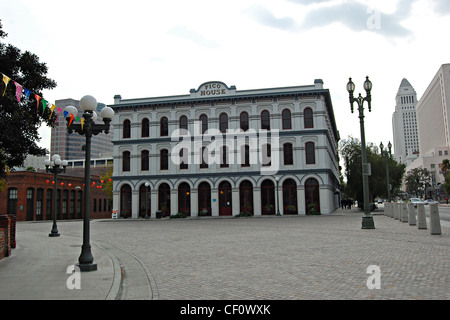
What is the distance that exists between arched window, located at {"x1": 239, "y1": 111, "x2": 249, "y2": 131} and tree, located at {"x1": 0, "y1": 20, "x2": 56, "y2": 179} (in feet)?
96.0

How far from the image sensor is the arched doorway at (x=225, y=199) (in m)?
40.3

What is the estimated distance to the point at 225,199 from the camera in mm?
40500

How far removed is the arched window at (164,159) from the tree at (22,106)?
2972 centimetres

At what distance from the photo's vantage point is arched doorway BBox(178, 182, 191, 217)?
41.1 m

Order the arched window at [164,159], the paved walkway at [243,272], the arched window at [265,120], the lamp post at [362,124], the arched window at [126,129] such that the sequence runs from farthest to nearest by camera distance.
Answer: the arched window at [126,129] → the arched window at [164,159] → the arched window at [265,120] → the lamp post at [362,124] → the paved walkway at [243,272]

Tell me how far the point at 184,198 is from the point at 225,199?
4.48 m

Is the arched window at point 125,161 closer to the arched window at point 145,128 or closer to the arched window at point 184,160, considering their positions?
the arched window at point 145,128

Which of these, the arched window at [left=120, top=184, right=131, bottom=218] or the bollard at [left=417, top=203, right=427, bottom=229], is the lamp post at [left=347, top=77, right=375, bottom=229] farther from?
the arched window at [left=120, top=184, right=131, bottom=218]

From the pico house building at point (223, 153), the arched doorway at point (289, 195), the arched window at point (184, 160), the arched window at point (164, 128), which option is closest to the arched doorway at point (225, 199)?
the pico house building at point (223, 153)

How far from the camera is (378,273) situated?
799 cm

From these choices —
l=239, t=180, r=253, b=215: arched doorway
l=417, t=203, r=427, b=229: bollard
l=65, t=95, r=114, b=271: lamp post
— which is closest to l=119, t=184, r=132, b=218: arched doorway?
l=239, t=180, r=253, b=215: arched doorway

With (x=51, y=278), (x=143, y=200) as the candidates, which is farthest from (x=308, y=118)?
(x=51, y=278)

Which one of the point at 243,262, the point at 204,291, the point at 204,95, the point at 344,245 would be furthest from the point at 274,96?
the point at 204,291
